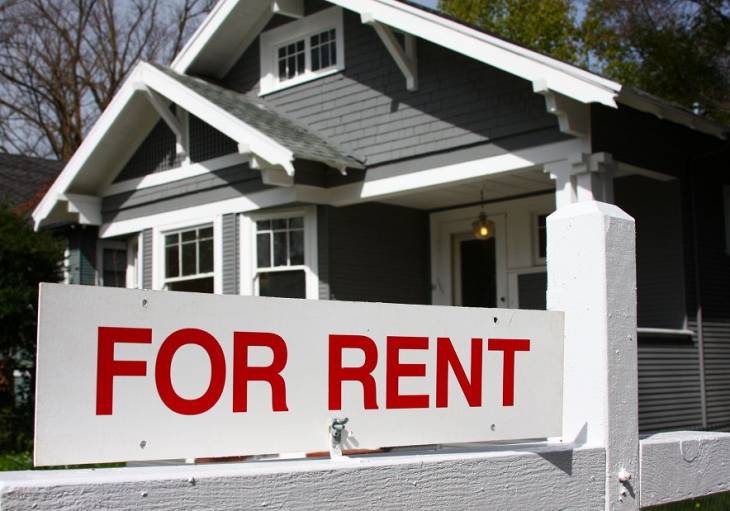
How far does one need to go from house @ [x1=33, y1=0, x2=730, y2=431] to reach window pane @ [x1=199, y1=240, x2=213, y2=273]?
1.0 inches

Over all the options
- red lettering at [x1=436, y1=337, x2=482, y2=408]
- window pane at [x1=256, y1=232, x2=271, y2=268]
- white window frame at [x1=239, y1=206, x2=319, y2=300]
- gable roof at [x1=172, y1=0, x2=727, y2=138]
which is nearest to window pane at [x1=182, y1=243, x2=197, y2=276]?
white window frame at [x1=239, y1=206, x2=319, y2=300]

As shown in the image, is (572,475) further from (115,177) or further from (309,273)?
(115,177)

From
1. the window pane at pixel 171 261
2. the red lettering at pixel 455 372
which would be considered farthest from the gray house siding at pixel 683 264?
the red lettering at pixel 455 372

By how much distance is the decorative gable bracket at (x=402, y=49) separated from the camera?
10.8m

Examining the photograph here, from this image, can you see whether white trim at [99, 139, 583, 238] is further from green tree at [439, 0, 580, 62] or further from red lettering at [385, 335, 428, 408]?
green tree at [439, 0, 580, 62]

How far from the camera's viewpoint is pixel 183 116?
1311cm

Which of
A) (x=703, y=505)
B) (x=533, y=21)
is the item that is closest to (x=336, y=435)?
(x=703, y=505)

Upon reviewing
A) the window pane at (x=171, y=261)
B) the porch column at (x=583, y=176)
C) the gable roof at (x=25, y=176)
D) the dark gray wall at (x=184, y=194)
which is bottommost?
the window pane at (x=171, y=261)

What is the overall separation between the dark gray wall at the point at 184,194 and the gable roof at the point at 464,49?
182 cm

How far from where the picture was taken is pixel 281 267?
39.0ft

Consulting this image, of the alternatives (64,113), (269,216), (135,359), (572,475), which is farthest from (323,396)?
(64,113)

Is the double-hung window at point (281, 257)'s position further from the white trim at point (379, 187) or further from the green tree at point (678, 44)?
the green tree at point (678, 44)

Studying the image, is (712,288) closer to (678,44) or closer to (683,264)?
(683,264)

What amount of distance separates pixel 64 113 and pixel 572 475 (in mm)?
29554
